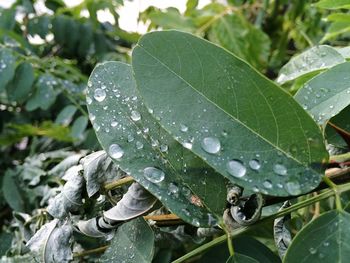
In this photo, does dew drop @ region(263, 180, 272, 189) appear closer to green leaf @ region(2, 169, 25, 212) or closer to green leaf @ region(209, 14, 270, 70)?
green leaf @ region(2, 169, 25, 212)

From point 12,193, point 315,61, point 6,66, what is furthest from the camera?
point 6,66

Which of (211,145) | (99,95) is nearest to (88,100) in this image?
(99,95)

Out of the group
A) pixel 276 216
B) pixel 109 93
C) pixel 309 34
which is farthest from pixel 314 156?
pixel 309 34

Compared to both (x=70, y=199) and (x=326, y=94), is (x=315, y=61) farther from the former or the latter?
(x=70, y=199)

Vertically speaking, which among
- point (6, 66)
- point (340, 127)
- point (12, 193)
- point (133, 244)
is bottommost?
point (12, 193)

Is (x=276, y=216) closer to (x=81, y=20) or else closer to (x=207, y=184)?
Answer: (x=207, y=184)

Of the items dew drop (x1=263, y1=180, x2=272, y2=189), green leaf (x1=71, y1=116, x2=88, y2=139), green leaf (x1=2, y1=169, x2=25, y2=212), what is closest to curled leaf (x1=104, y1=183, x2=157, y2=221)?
dew drop (x1=263, y1=180, x2=272, y2=189)

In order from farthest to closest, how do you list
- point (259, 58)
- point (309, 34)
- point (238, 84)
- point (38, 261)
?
point (309, 34)
point (259, 58)
point (38, 261)
point (238, 84)
